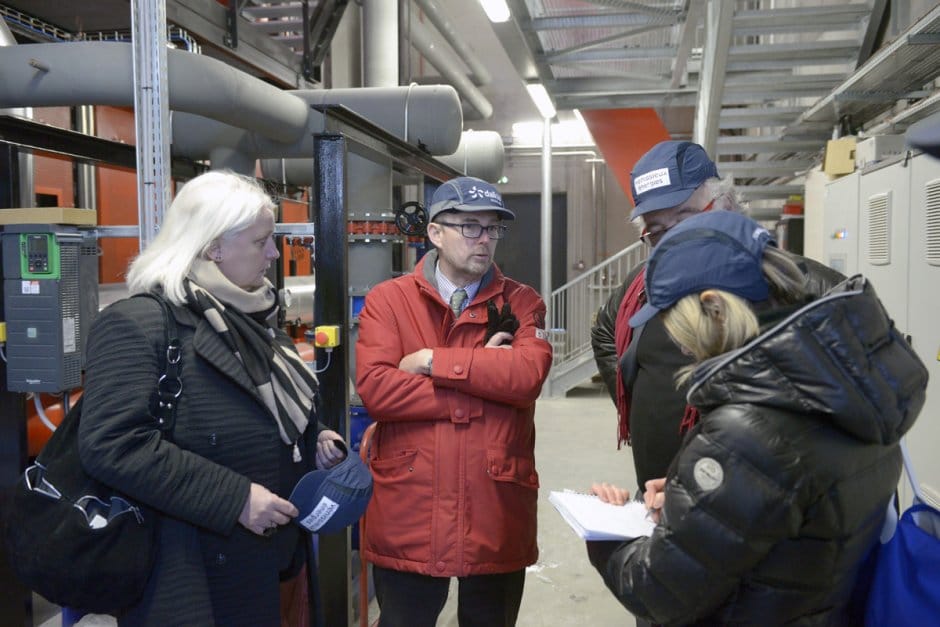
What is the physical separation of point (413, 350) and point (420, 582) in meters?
0.63

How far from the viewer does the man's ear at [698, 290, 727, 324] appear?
1.06m

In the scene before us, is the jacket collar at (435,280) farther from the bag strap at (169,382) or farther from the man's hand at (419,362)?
the bag strap at (169,382)

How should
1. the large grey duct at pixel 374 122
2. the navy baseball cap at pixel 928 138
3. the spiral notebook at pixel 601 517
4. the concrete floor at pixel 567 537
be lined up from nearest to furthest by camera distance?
the navy baseball cap at pixel 928 138, the spiral notebook at pixel 601 517, the concrete floor at pixel 567 537, the large grey duct at pixel 374 122

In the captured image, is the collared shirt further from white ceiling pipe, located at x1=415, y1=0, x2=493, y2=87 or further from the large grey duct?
white ceiling pipe, located at x1=415, y1=0, x2=493, y2=87

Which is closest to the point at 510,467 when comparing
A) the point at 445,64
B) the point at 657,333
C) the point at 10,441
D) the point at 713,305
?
the point at 657,333

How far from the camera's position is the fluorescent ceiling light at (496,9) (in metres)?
3.81

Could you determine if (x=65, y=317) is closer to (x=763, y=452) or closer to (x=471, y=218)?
(x=471, y=218)

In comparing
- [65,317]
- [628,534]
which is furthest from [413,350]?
[65,317]

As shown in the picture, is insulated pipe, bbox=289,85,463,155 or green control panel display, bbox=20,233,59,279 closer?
green control panel display, bbox=20,233,59,279

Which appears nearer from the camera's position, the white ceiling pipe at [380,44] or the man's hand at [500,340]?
the man's hand at [500,340]

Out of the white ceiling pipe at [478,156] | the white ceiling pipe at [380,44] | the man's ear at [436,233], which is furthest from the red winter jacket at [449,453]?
the white ceiling pipe at [380,44]

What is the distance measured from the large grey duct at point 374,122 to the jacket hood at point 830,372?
2.70 metres

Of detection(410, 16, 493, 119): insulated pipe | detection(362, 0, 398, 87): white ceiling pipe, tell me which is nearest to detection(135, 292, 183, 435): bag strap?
detection(362, 0, 398, 87): white ceiling pipe

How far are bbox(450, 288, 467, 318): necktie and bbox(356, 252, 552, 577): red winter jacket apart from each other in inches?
2.1
